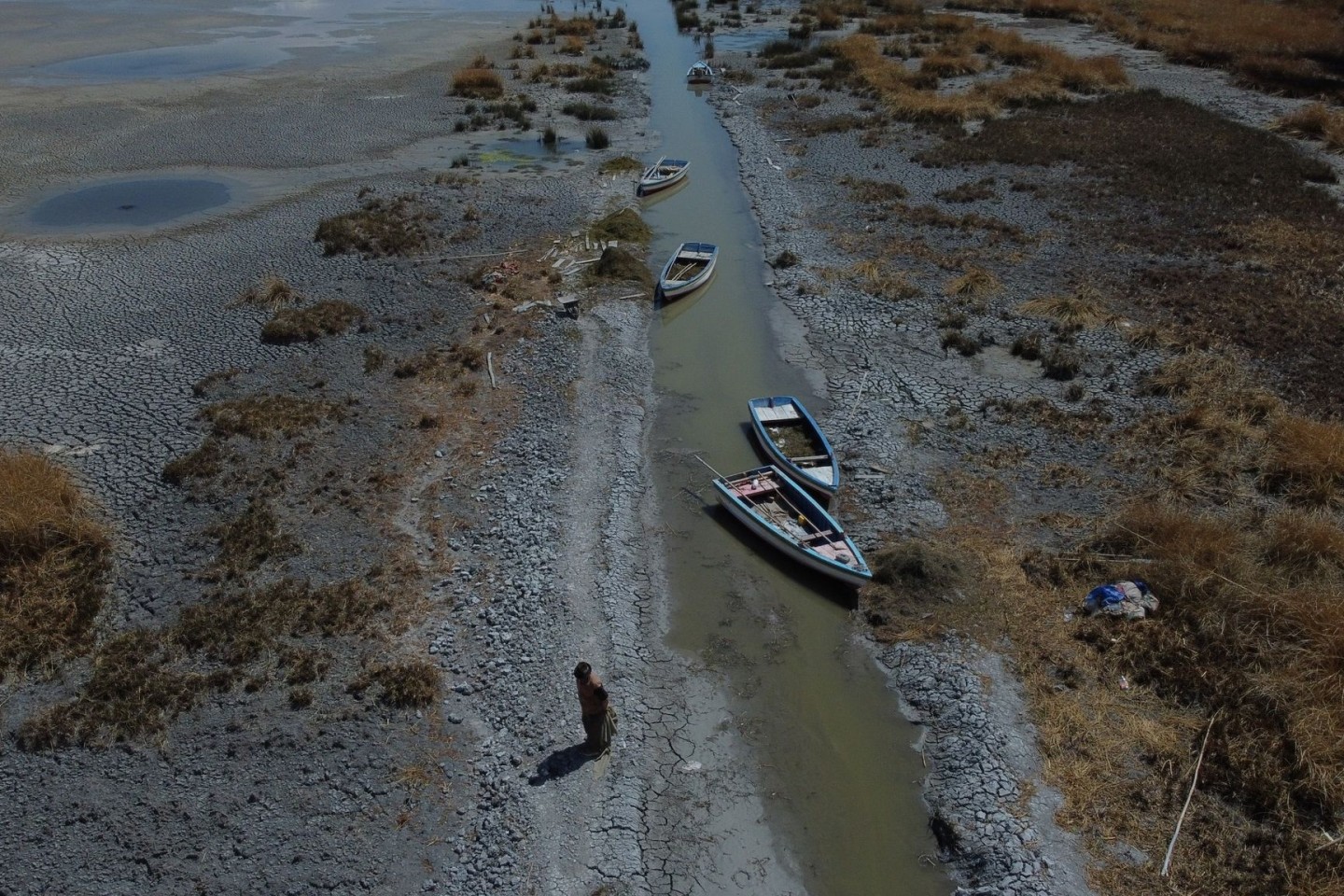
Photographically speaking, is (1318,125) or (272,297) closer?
(272,297)

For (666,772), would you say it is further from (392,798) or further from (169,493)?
(169,493)

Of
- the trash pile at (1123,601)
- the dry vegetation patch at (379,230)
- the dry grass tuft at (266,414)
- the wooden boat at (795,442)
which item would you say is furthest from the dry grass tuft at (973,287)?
the dry grass tuft at (266,414)

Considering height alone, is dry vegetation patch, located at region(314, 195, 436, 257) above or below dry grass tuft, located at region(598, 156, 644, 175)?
below

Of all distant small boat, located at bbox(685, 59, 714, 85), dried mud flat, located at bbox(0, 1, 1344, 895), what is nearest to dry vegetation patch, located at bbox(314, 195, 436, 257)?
dried mud flat, located at bbox(0, 1, 1344, 895)

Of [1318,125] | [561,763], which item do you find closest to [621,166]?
[561,763]

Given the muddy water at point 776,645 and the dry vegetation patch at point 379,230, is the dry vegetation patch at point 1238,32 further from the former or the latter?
the dry vegetation patch at point 379,230

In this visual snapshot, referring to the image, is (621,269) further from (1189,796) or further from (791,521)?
(1189,796)

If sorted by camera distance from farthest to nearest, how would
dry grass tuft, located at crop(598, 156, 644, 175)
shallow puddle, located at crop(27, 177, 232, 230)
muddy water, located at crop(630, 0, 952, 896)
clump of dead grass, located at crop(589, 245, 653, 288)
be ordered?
1. dry grass tuft, located at crop(598, 156, 644, 175)
2. shallow puddle, located at crop(27, 177, 232, 230)
3. clump of dead grass, located at crop(589, 245, 653, 288)
4. muddy water, located at crop(630, 0, 952, 896)

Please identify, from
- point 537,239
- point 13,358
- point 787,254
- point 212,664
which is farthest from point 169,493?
point 787,254

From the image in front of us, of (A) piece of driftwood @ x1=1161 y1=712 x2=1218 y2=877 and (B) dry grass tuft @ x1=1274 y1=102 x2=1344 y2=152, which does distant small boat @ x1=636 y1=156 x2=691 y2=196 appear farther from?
(A) piece of driftwood @ x1=1161 y1=712 x2=1218 y2=877
